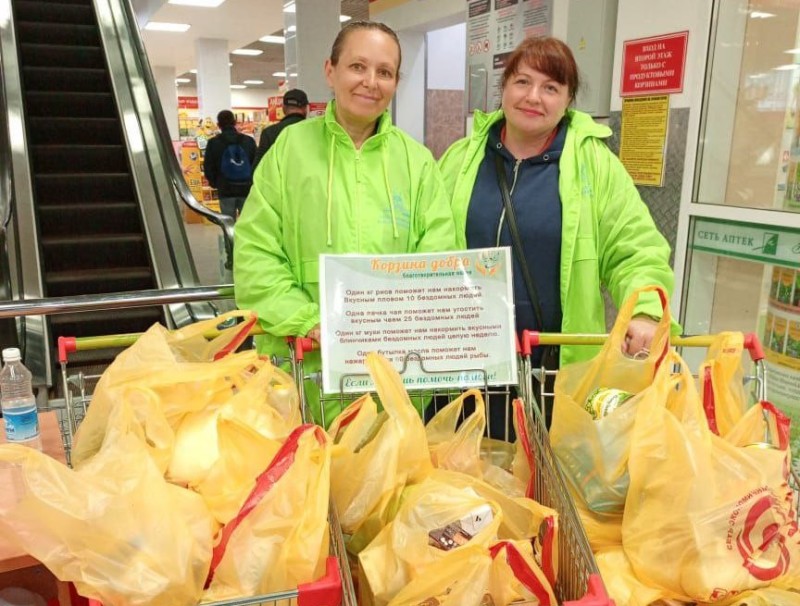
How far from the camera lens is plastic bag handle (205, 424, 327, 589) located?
3.61 ft

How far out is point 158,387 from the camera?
4.36ft

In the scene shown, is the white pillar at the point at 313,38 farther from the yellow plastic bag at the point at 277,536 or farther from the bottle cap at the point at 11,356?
the yellow plastic bag at the point at 277,536

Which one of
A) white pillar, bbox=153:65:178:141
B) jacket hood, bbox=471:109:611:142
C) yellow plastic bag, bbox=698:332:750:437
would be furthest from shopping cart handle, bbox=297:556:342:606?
white pillar, bbox=153:65:178:141

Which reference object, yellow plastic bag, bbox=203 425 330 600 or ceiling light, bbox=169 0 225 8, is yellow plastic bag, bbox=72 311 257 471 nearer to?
yellow plastic bag, bbox=203 425 330 600

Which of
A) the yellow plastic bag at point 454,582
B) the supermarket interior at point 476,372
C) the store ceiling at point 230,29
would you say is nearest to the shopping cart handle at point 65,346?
the supermarket interior at point 476,372

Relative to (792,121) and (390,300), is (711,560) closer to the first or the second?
(390,300)

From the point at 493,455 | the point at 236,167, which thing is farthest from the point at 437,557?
the point at 236,167

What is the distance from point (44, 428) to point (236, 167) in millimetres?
7047

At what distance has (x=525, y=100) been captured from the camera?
196 centimetres

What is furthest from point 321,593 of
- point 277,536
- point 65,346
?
point 65,346

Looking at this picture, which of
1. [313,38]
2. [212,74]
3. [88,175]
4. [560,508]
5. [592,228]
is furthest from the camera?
[212,74]

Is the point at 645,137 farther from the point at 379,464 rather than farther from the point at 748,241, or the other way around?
the point at 379,464

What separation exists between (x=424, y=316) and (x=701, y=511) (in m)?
0.73

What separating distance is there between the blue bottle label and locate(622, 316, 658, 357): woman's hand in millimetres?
1506
